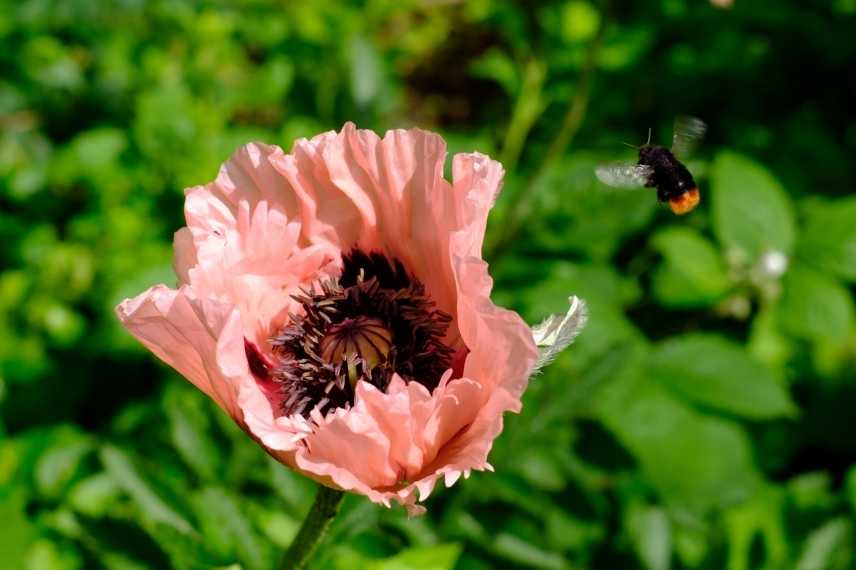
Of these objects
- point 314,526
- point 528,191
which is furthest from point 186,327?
point 528,191

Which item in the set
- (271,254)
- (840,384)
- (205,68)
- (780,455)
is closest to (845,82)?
(840,384)

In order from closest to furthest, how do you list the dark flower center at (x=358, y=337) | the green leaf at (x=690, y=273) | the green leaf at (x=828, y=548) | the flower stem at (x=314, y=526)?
the flower stem at (x=314, y=526) < the dark flower center at (x=358, y=337) < the green leaf at (x=828, y=548) < the green leaf at (x=690, y=273)

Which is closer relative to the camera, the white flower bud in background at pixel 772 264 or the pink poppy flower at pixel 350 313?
the pink poppy flower at pixel 350 313

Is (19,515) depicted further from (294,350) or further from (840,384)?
(840,384)

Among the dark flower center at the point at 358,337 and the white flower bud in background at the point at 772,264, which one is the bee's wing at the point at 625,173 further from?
the white flower bud in background at the point at 772,264

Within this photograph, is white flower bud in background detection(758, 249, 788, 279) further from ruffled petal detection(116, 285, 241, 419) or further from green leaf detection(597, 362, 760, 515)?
ruffled petal detection(116, 285, 241, 419)

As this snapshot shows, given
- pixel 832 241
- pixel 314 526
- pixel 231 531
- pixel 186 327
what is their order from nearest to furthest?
pixel 186 327 < pixel 314 526 < pixel 231 531 < pixel 832 241

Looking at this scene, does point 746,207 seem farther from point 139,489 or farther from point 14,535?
point 14,535

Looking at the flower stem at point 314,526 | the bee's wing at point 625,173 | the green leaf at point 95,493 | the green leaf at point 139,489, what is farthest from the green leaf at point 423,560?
the green leaf at point 95,493

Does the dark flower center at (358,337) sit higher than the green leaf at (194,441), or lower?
higher
